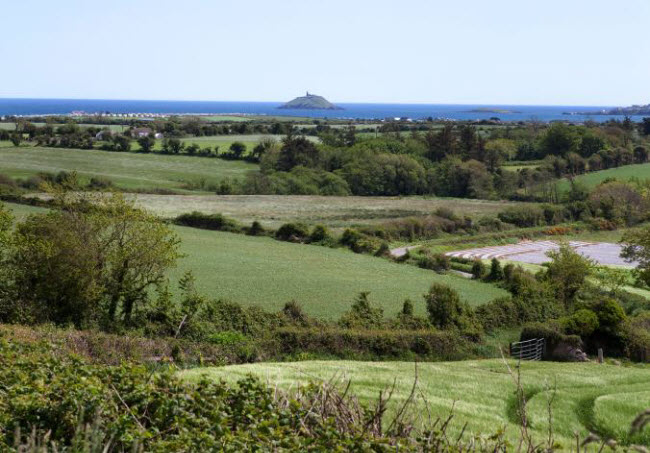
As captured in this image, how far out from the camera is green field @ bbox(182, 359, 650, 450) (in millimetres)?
12562

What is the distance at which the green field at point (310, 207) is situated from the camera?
69.2 metres

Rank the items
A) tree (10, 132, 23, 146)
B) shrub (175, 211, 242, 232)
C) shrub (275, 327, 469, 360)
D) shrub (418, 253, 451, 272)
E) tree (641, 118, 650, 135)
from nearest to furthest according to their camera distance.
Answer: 1. shrub (275, 327, 469, 360)
2. shrub (418, 253, 451, 272)
3. shrub (175, 211, 242, 232)
4. tree (10, 132, 23, 146)
5. tree (641, 118, 650, 135)

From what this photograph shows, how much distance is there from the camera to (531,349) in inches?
1228

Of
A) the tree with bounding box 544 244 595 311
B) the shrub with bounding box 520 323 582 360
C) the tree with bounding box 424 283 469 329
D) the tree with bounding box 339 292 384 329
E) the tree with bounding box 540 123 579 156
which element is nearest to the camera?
the shrub with bounding box 520 323 582 360

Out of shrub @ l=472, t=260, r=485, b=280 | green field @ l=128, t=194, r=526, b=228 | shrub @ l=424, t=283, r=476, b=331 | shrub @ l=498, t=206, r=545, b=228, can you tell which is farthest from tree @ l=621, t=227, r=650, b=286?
shrub @ l=498, t=206, r=545, b=228

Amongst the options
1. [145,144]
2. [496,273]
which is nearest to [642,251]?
[496,273]

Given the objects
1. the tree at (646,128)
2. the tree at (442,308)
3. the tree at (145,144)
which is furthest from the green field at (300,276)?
the tree at (646,128)

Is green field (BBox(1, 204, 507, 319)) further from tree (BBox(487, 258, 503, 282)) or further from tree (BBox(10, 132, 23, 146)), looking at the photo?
tree (BBox(10, 132, 23, 146))

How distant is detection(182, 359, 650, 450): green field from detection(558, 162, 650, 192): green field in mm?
92339

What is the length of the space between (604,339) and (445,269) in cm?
2081

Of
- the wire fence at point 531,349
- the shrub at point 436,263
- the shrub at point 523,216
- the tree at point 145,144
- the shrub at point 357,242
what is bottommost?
the shrub at point 523,216

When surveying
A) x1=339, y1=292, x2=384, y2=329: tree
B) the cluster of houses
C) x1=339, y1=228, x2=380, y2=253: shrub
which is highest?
the cluster of houses

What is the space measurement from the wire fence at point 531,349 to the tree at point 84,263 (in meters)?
15.4

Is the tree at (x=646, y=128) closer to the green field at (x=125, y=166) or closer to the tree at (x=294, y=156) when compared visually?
the tree at (x=294, y=156)
